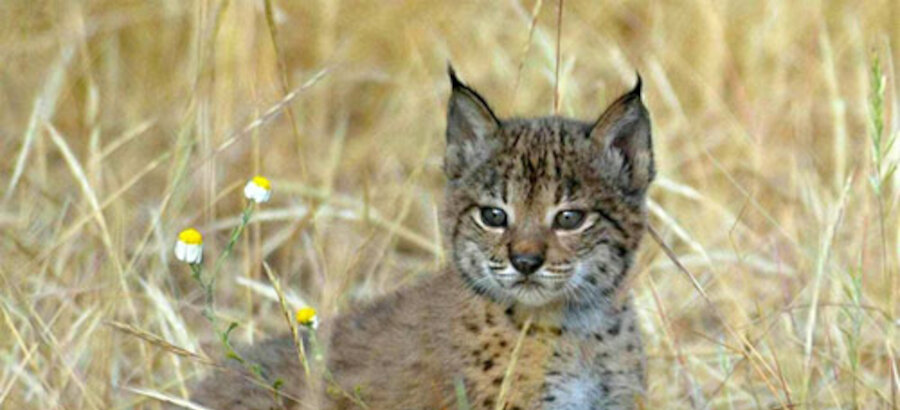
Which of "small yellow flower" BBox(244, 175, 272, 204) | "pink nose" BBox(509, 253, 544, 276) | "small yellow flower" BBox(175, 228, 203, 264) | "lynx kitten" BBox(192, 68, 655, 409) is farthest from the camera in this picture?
"lynx kitten" BBox(192, 68, 655, 409)

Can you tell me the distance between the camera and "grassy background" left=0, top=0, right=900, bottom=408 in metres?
5.84

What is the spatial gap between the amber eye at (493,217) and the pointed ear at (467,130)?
20 centimetres

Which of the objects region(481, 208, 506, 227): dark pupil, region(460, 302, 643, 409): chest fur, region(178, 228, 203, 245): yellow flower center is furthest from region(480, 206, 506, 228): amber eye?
region(178, 228, 203, 245): yellow flower center

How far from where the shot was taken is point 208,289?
439 centimetres

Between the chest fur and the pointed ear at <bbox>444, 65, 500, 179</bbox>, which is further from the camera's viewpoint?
the pointed ear at <bbox>444, 65, 500, 179</bbox>

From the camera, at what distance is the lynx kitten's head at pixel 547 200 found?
16.1 feet

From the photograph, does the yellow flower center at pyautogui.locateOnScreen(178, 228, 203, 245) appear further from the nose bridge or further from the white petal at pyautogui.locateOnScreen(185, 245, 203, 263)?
the nose bridge

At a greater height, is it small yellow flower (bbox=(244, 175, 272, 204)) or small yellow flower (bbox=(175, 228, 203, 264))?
small yellow flower (bbox=(244, 175, 272, 204))

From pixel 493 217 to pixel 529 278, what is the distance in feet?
0.87

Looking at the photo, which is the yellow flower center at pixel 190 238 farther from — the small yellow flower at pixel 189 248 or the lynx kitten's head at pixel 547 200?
the lynx kitten's head at pixel 547 200

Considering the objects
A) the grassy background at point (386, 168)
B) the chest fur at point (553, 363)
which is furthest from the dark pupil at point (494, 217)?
the grassy background at point (386, 168)

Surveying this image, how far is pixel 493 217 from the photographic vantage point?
16.5 ft

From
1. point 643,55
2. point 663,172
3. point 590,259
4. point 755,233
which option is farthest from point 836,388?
point 643,55

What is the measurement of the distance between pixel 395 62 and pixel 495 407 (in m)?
4.59
